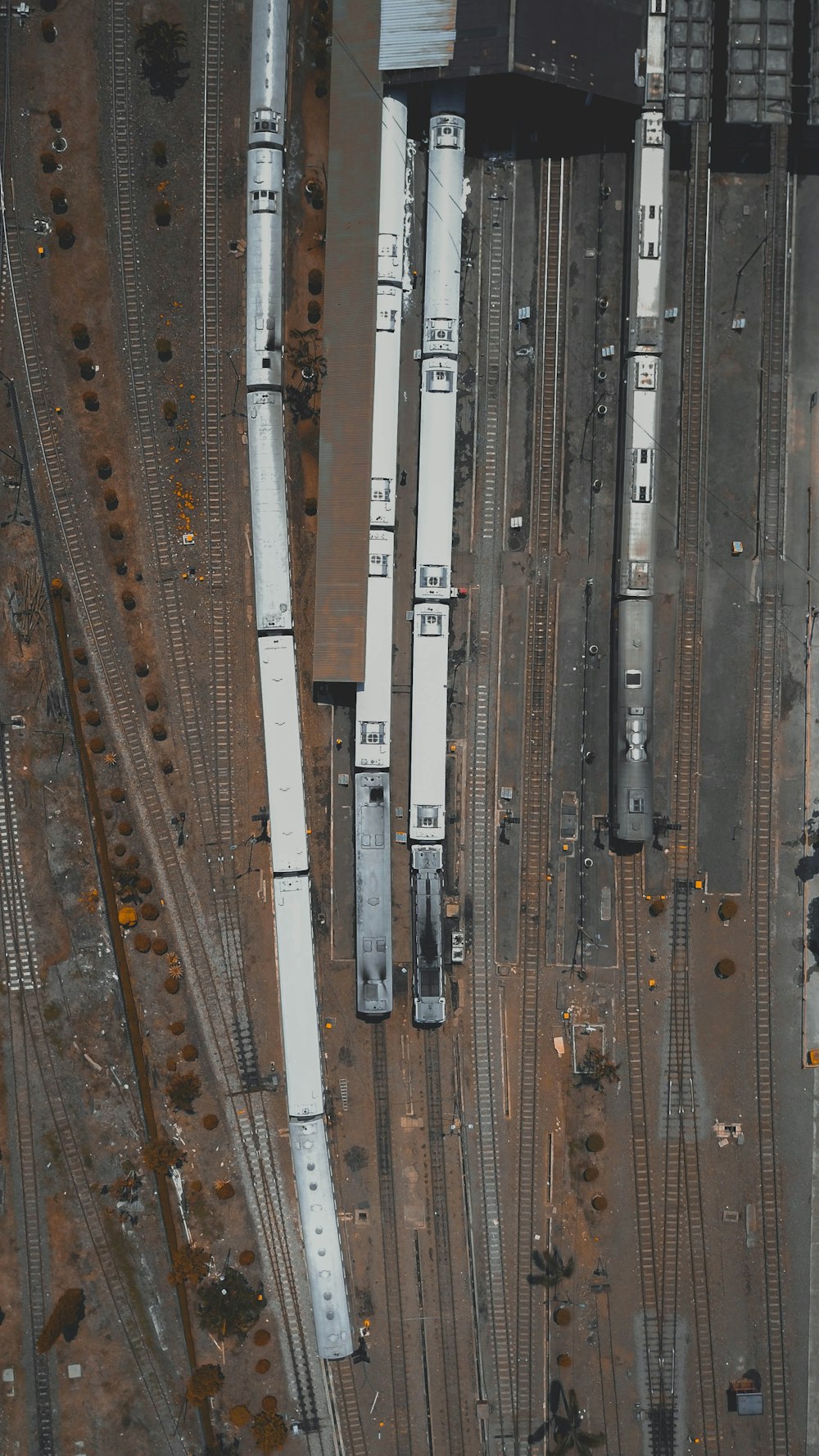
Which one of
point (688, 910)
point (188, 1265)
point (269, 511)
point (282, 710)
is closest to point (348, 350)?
point (269, 511)

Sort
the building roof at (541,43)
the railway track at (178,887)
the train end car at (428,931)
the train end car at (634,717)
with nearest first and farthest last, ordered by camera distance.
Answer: the building roof at (541,43), the train end car at (634,717), the train end car at (428,931), the railway track at (178,887)

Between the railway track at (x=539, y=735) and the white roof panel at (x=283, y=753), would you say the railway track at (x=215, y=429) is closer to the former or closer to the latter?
the white roof panel at (x=283, y=753)

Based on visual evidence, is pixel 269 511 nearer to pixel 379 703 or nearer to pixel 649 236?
pixel 379 703

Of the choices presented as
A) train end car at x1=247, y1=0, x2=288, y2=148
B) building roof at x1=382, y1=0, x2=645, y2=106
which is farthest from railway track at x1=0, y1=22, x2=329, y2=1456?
Result: building roof at x1=382, y1=0, x2=645, y2=106

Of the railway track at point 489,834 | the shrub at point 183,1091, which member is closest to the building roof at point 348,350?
the railway track at point 489,834

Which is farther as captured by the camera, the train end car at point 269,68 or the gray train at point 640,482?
the train end car at point 269,68

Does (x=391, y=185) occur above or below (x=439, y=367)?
above

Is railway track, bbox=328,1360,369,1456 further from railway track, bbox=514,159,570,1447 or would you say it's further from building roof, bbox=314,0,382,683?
building roof, bbox=314,0,382,683

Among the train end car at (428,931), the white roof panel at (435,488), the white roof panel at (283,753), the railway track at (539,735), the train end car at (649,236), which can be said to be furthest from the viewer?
the railway track at (539,735)
